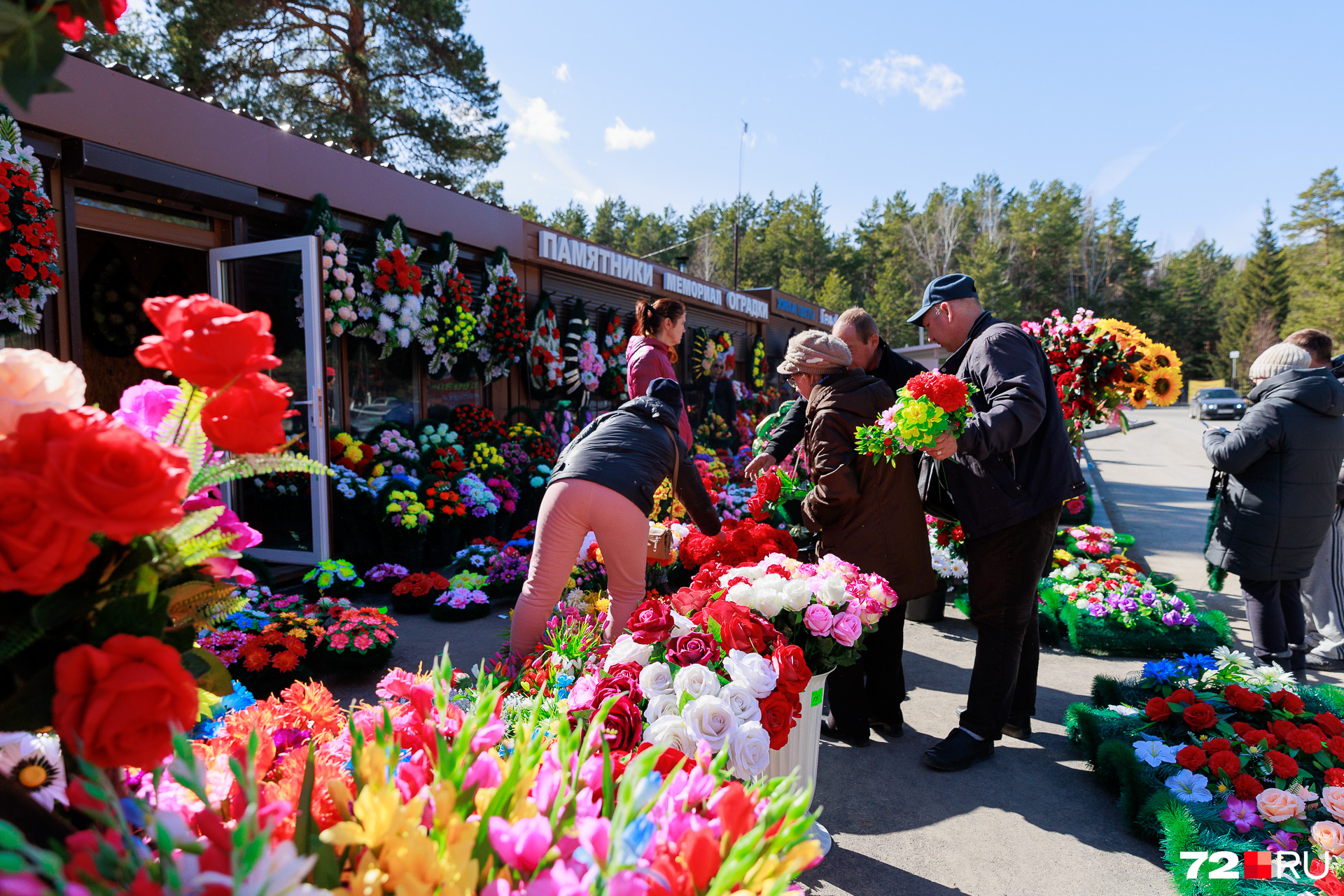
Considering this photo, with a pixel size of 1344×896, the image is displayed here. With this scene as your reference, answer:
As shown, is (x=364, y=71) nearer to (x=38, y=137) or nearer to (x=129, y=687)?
(x=38, y=137)

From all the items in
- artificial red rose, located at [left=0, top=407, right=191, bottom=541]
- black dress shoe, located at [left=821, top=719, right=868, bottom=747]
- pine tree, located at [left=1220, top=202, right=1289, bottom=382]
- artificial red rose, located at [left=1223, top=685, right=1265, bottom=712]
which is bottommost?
black dress shoe, located at [left=821, top=719, right=868, bottom=747]

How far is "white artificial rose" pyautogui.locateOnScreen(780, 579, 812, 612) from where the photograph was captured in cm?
214

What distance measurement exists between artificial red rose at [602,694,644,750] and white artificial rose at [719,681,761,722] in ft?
0.71

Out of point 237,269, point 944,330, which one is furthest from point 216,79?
point 944,330

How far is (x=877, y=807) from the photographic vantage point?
268 centimetres

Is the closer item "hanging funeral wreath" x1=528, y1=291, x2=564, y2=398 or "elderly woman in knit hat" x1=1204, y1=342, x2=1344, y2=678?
"elderly woman in knit hat" x1=1204, y1=342, x2=1344, y2=678

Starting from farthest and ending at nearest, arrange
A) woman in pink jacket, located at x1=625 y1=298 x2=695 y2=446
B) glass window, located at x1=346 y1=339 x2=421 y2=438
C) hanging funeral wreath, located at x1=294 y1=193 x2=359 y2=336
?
glass window, located at x1=346 y1=339 x2=421 y2=438
hanging funeral wreath, located at x1=294 y1=193 x2=359 y2=336
woman in pink jacket, located at x1=625 y1=298 x2=695 y2=446

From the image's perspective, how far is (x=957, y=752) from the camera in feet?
9.58

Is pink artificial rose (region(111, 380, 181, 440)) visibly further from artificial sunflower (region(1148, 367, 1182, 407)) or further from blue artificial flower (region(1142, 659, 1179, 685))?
artificial sunflower (region(1148, 367, 1182, 407))

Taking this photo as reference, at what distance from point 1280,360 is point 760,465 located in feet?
8.80

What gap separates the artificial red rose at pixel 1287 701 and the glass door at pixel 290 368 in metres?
5.22

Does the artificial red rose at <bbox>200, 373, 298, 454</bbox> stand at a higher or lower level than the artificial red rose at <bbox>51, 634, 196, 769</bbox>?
higher

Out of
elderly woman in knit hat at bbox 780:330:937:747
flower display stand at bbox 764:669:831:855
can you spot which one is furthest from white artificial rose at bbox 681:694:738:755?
elderly woman in knit hat at bbox 780:330:937:747

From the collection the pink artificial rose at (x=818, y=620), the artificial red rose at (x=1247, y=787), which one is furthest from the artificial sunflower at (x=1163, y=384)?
the pink artificial rose at (x=818, y=620)
